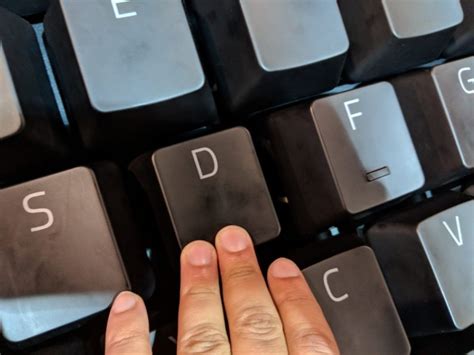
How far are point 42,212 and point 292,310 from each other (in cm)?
24

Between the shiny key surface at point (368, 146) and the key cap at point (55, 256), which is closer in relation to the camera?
the key cap at point (55, 256)

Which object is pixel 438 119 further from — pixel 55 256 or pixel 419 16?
pixel 55 256

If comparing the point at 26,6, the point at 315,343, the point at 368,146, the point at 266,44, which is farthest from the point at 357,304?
the point at 26,6

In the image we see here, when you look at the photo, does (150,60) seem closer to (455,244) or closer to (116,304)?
(116,304)

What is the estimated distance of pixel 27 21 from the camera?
1.38ft

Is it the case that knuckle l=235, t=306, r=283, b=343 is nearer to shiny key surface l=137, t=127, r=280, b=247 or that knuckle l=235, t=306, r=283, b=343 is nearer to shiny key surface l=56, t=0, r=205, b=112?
shiny key surface l=137, t=127, r=280, b=247

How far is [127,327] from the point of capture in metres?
0.39

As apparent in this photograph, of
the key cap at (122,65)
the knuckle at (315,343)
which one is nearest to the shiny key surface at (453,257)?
the knuckle at (315,343)

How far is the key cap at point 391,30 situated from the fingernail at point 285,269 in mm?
225

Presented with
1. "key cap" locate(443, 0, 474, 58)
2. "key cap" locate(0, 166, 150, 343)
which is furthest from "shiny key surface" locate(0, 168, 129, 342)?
"key cap" locate(443, 0, 474, 58)

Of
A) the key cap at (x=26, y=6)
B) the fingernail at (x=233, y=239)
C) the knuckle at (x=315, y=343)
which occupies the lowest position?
the knuckle at (x=315, y=343)

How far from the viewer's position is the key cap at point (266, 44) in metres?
0.43

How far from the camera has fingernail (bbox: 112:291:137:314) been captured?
1.23 feet

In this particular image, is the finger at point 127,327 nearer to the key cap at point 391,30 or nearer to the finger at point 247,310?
the finger at point 247,310
